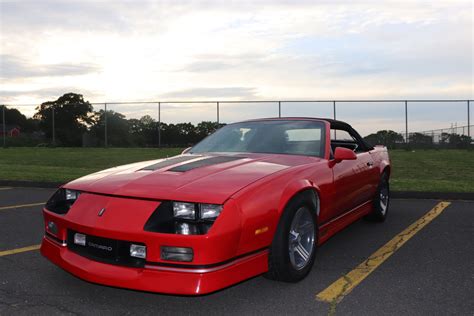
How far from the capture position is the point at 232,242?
2977mm

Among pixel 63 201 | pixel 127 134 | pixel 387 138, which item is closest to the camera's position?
pixel 63 201

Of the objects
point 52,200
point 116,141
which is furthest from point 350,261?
point 116,141

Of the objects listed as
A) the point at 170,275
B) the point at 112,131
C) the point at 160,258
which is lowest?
the point at 170,275

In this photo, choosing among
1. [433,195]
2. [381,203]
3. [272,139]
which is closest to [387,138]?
[433,195]

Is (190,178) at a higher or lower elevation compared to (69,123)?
lower

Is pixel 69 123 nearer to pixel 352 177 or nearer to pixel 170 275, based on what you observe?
pixel 352 177

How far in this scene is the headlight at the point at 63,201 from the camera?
3557 mm

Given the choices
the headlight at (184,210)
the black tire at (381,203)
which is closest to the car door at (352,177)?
the black tire at (381,203)

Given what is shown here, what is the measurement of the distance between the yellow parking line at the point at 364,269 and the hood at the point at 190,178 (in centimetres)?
104

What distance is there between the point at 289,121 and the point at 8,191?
7.01 meters

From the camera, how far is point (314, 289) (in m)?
3.50

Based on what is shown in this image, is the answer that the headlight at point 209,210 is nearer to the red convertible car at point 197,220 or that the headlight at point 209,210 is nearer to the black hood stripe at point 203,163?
the red convertible car at point 197,220

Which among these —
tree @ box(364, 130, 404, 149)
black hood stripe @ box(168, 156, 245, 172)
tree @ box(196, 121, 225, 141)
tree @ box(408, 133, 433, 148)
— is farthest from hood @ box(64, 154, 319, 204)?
tree @ box(196, 121, 225, 141)

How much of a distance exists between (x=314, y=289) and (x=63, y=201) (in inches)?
84.6
